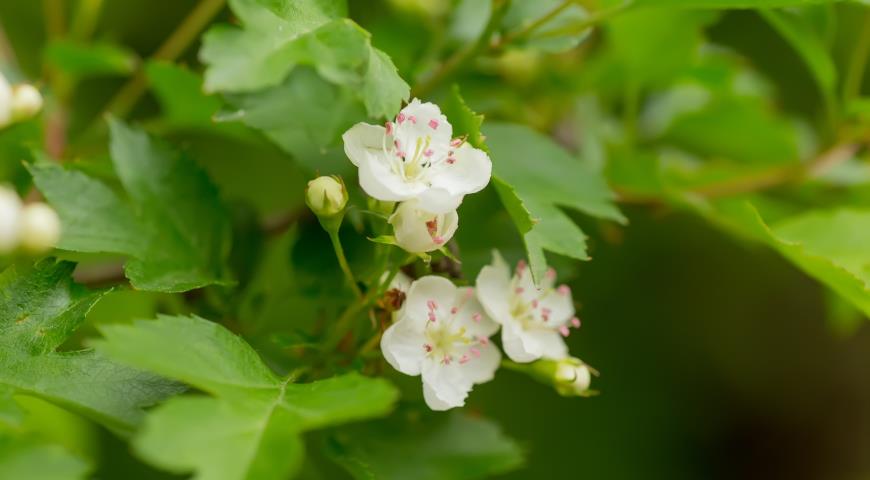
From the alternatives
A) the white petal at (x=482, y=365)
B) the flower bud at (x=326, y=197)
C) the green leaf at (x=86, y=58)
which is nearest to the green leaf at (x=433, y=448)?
the white petal at (x=482, y=365)

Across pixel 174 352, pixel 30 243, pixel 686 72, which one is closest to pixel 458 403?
pixel 174 352

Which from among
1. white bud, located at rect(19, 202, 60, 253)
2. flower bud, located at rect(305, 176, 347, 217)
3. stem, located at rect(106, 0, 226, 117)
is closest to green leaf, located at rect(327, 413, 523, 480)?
flower bud, located at rect(305, 176, 347, 217)

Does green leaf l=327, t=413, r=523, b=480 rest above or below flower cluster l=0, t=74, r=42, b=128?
below

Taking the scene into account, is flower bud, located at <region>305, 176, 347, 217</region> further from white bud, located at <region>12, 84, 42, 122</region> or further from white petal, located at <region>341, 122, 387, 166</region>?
white bud, located at <region>12, 84, 42, 122</region>

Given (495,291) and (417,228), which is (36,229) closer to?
(417,228)

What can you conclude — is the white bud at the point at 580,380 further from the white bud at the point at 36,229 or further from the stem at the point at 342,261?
the white bud at the point at 36,229

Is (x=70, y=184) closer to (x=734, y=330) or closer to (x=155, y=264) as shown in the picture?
(x=155, y=264)
